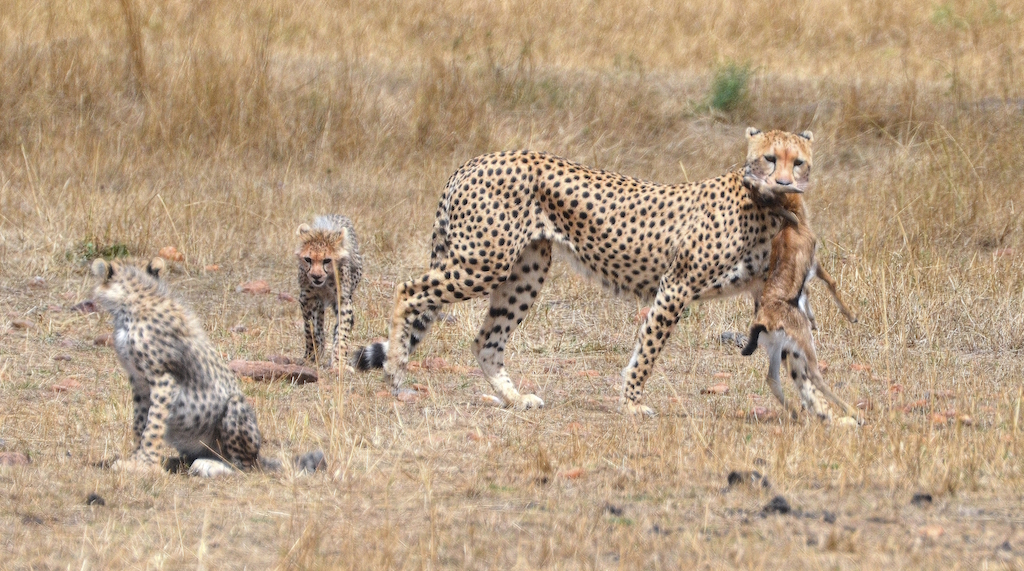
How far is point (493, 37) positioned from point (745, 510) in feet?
30.9

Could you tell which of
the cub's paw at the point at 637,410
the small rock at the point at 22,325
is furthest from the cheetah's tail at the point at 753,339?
the small rock at the point at 22,325

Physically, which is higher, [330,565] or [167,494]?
[330,565]

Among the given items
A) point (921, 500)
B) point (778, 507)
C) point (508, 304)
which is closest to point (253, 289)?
point (508, 304)

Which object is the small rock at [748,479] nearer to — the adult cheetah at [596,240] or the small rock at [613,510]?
the small rock at [613,510]

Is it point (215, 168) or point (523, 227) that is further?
point (215, 168)

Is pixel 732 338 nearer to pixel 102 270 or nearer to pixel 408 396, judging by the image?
pixel 408 396

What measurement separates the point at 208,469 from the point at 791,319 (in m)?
2.30

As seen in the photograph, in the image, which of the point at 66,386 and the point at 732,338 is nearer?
the point at 66,386

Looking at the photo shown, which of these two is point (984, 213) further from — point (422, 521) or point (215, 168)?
point (422, 521)

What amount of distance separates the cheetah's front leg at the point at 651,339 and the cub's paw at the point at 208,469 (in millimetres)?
1816

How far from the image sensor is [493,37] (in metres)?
12.5

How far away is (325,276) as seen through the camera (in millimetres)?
5992

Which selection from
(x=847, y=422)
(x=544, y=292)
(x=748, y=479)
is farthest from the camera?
(x=544, y=292)

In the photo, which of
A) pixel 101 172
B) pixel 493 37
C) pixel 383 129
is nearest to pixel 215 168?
pixel 101 172
